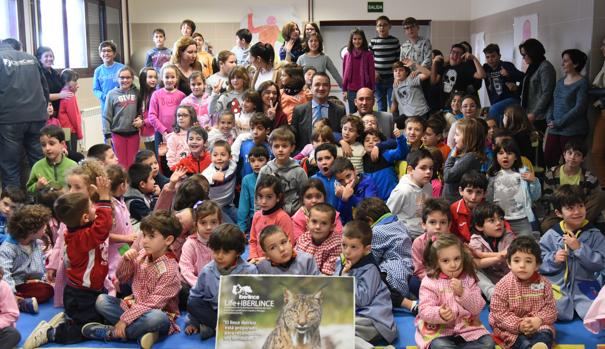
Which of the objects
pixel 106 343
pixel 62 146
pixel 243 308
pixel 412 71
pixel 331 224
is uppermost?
pixel 412 71

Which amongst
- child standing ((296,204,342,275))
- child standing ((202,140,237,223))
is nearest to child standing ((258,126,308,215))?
child standing ((202,140,237,223))

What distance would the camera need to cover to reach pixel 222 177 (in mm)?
5871

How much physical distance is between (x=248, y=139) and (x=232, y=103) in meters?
0.64

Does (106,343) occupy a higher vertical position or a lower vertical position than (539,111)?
lower

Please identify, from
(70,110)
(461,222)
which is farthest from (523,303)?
(70,110)

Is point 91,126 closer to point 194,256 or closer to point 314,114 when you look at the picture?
point 314,114

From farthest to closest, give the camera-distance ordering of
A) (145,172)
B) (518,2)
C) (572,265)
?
(518,2), (145,172), (572,265)

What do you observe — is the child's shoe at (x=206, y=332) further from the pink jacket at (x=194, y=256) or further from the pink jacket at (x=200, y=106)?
the pink jacket at (x=200, y=106)

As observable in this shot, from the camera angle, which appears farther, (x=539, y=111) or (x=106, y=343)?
(x=539, y=111)

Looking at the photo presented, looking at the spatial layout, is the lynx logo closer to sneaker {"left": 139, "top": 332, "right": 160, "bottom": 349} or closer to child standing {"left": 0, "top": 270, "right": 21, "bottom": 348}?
sneaker {"left": 139, "top": 332, "right": 160, "bottom": 349}

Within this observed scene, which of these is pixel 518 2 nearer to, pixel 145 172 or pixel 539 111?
pixel 539 111

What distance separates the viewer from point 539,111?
24.0 feet

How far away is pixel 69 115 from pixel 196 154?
8.69 ft

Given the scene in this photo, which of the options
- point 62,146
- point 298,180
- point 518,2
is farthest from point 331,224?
point 518,2
